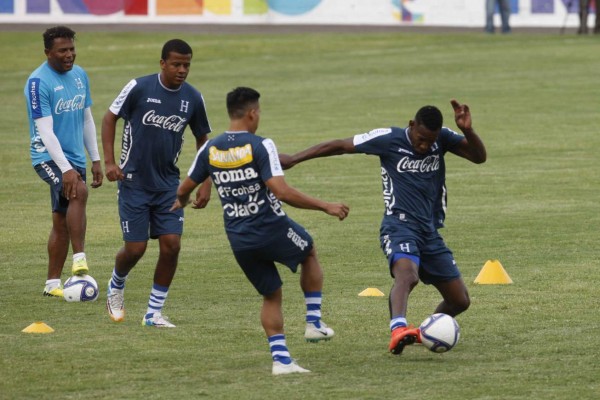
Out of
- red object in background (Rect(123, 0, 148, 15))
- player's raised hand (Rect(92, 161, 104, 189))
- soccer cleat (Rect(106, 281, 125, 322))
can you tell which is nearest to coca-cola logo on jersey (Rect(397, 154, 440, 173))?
soccer cleat (Rect(106, 281, 125, 322))

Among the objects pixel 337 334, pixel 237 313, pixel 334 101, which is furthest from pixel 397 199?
pixel 334 101

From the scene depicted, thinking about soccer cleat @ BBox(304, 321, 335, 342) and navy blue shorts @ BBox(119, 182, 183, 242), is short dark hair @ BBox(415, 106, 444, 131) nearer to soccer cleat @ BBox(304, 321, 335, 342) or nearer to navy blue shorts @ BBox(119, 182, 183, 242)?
soccer cleat @ BBox(304, 321, 335, 342)

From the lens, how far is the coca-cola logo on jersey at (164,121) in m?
10.4

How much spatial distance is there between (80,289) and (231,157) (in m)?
3.36

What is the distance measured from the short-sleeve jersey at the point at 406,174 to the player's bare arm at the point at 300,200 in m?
1.27

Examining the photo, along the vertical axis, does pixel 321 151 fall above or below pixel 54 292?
above

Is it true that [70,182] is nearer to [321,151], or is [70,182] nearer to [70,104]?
[70,104]

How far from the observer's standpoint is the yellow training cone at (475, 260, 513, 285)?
11852 millimetres

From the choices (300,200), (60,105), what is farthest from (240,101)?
(60,105)

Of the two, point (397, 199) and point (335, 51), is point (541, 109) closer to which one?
point (335, 51)

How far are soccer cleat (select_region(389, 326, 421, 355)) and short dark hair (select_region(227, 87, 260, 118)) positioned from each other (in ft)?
5.62

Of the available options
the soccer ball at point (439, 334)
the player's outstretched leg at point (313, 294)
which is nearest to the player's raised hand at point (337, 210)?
the player's outstretched leg at point (313, 294)

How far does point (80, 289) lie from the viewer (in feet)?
37.3

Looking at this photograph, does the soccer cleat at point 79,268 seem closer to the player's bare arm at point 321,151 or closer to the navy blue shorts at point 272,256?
the player's bare arm at point 321,151
